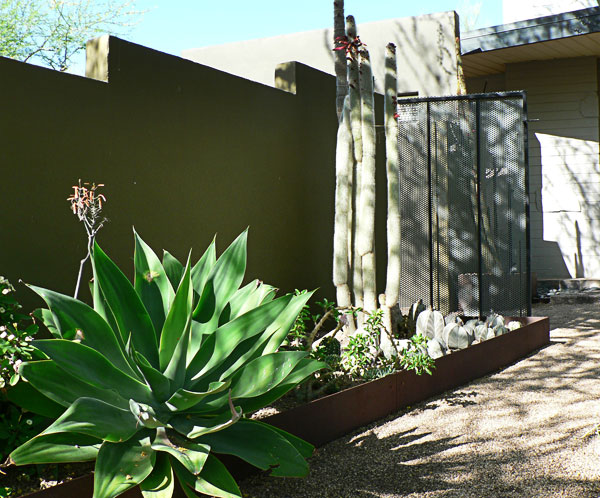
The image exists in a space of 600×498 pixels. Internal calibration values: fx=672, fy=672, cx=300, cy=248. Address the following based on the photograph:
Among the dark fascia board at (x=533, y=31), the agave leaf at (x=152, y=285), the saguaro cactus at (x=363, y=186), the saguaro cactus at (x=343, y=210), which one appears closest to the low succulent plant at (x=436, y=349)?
the saguaro cactus at (x=363, y=186)

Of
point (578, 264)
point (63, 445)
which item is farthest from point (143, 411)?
point (578, 264)

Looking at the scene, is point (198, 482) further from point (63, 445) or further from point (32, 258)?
point (32, 258)

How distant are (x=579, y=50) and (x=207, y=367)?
8372 millimetres

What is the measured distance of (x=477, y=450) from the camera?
3006 millimetres

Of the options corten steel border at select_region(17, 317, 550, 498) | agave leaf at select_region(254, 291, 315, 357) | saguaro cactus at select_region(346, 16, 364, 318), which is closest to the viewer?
agave leaf at select_region(254, 291, 315, 357)

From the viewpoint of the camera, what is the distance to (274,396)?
8.06 feet

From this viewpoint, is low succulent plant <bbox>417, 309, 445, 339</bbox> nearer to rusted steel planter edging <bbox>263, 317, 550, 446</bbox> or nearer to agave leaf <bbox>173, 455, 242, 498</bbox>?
rusted steel planter edging <bbox>263, 317, 550, 446</bbox>

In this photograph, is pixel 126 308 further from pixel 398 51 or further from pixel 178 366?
pixel 398 51

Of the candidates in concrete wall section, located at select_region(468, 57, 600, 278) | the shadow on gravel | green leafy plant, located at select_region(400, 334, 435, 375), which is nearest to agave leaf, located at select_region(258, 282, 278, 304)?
the shadow on gravel

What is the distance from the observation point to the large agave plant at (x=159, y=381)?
2055 millimetres

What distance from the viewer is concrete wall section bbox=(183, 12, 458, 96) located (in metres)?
7.16

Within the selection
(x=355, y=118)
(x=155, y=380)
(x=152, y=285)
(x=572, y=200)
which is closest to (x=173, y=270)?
(x=152, y=285)

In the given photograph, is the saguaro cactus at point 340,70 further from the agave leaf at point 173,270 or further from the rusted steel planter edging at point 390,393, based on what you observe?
the agave leaf at point 173,270

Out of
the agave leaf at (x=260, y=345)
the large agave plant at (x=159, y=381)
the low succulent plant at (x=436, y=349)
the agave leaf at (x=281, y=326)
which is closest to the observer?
the large agave plant at (x=159, y=381)
